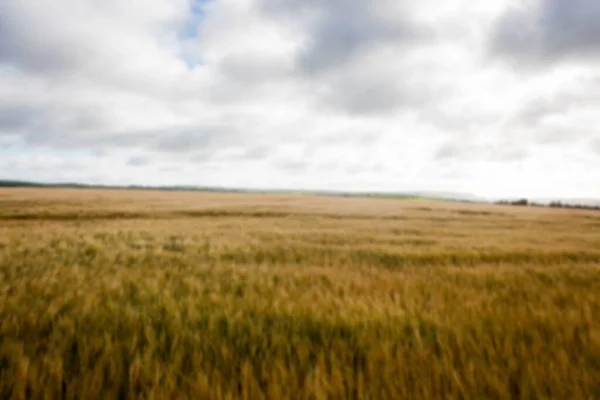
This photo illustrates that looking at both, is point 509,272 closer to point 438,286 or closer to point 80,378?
point 438,286

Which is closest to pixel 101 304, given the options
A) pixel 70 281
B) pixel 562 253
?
pixel 70 281

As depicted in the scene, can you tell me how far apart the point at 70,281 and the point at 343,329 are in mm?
3639

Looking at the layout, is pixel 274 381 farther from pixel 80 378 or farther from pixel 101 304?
pixel 101 304

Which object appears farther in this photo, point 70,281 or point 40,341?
point 70,281

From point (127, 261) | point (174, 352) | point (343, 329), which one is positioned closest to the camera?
point (174, 352)

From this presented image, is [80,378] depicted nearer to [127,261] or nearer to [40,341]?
[40,341]

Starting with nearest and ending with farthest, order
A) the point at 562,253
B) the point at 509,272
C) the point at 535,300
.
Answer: the point at 535,300, the point at 509,272, the point at 562,253

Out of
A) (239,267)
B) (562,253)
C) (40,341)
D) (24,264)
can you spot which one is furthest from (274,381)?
(562,253)

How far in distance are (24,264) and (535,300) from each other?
7.52 metres

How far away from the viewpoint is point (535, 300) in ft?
11.4

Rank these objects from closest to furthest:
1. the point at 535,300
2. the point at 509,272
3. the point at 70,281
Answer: the point at 535,300 < the point at 70,281 < the point at 509,272

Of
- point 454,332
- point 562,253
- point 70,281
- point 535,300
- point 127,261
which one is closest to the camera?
point 454,332

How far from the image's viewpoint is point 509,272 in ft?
16.5

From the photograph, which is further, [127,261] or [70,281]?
[127,261]
